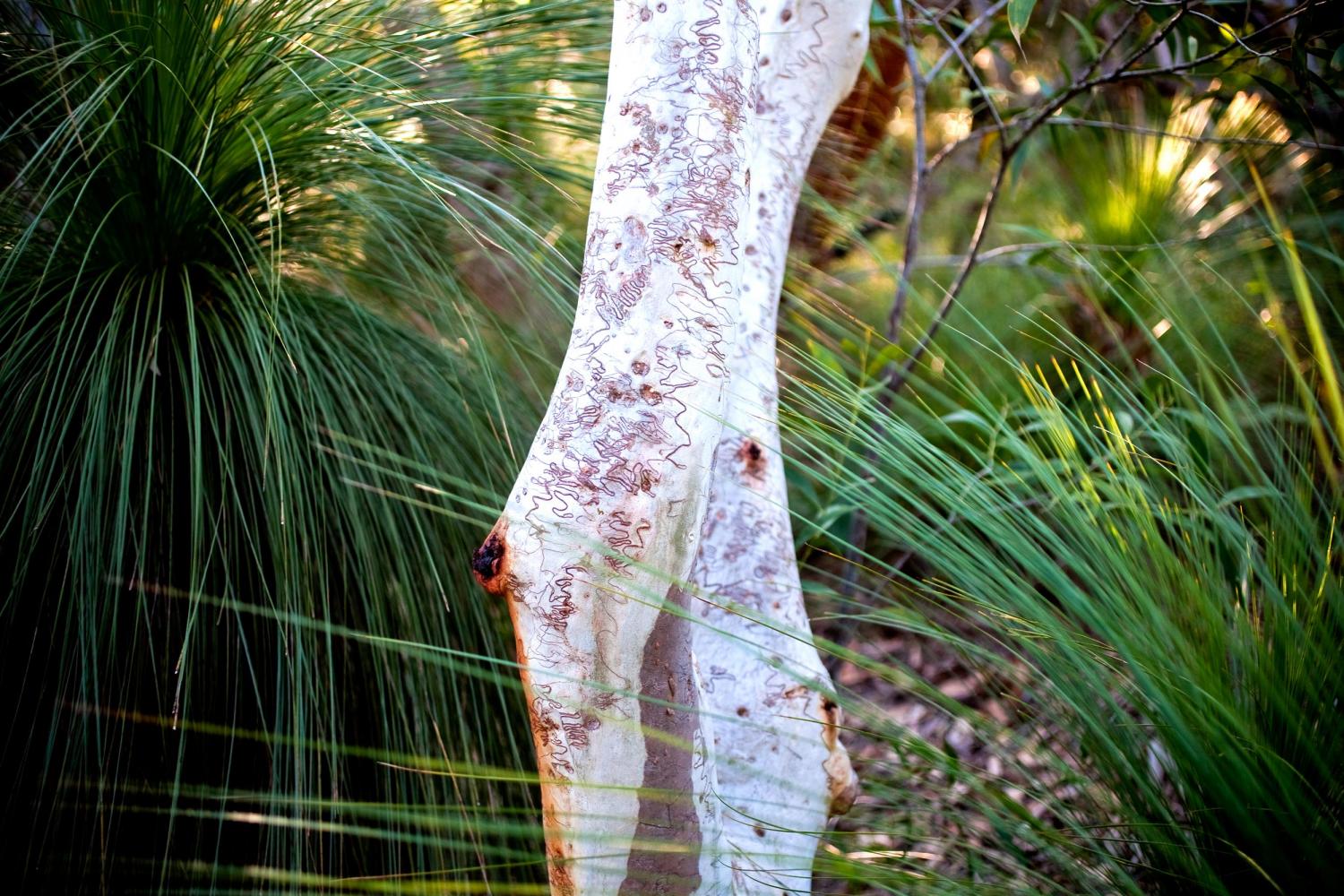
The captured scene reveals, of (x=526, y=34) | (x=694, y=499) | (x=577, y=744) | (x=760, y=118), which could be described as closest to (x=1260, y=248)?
(x=760, y=118)

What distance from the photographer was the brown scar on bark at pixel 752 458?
0.99 metres

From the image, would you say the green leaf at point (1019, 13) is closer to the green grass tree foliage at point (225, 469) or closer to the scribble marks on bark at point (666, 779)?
the green grass tree foliage at point (225, 469)

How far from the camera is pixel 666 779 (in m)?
0.79

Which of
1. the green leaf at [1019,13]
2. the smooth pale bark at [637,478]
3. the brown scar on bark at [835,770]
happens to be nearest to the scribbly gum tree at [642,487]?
the smooth pale bark at [637,478]

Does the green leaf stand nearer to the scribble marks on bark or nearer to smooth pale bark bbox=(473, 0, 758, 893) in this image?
smooth pale bark bbox=(473, 0, 758, 893)

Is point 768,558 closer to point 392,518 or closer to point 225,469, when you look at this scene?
point 392,518

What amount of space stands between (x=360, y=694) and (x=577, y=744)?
1.54 ft

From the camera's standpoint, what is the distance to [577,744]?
2.49 ft

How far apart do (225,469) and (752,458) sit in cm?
58

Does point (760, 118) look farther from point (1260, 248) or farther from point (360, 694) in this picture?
point (1260, 248)

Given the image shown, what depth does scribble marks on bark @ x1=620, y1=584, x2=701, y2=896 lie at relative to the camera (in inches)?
30.5

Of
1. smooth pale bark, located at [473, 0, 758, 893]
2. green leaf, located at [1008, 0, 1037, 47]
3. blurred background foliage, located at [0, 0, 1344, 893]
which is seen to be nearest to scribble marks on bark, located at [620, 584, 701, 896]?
smooth pale bark, located at [473, 0, 758, 893]

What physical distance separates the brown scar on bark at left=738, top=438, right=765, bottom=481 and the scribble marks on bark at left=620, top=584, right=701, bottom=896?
0.73ft

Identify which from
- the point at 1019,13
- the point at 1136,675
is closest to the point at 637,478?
the point at 1136,675
